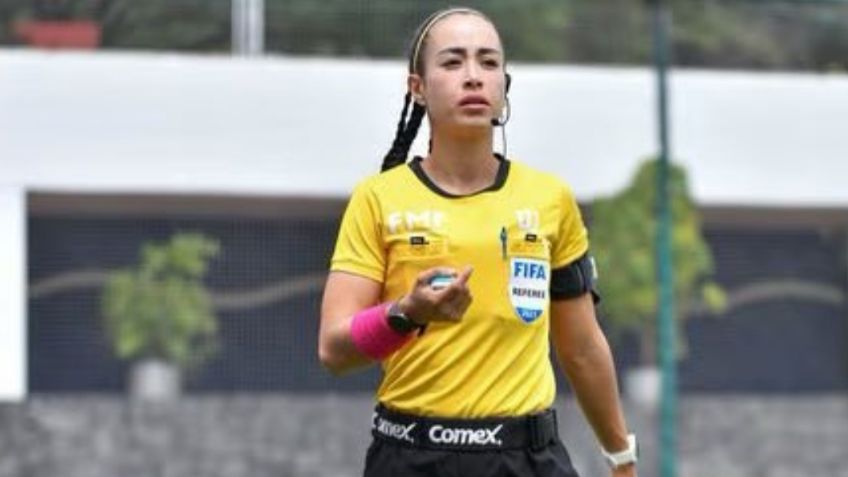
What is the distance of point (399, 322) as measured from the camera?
3969 millimetres

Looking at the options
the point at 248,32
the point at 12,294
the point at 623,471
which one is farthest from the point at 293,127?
the point at 623,471

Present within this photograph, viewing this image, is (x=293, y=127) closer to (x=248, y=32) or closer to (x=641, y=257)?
(x=248, y=32)

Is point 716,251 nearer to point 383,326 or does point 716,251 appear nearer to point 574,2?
point 574,2

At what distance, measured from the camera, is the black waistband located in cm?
421

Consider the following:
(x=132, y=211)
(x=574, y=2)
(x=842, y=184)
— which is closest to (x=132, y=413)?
(x=132, y=211)

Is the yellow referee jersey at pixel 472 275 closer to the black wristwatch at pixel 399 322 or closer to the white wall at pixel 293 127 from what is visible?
the black wristwatch at pixel 399 322

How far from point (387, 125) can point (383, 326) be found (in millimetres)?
7914

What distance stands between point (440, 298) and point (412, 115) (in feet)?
2.44

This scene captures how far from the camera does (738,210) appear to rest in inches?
506

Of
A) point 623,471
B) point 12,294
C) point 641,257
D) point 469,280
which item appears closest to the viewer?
point 469,280

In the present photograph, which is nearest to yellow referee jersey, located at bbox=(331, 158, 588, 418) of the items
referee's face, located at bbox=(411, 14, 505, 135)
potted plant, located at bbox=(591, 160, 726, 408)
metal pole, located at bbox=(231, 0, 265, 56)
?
referee's face, located at bbox=(411, 14, 505, 135)

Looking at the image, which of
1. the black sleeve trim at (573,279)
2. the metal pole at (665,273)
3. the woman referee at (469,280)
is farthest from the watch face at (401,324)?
the metal pole at (665,273)

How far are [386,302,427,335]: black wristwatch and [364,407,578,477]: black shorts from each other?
0.97 ft

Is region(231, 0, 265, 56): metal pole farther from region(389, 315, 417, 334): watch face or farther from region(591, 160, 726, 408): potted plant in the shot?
region(389, 315, 417, 334): watch face
